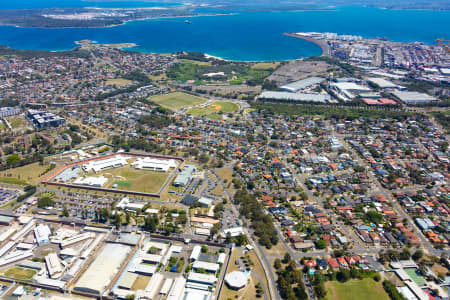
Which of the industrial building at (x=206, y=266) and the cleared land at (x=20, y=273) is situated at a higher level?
the cleared land at (x=20, y=273)

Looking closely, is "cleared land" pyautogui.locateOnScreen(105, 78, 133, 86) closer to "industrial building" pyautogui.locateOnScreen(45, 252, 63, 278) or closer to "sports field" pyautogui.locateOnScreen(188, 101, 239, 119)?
"sports field" pyautogui.locateOnScreen(188, 101, 239, 119)

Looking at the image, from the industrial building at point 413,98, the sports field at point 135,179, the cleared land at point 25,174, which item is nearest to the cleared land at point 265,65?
the industrial building at point 413,98

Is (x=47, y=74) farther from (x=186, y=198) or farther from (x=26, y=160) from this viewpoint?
(x=186, y=198)

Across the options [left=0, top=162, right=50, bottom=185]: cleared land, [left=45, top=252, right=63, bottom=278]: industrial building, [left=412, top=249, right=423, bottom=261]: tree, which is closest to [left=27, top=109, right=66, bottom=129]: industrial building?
[left=0, top=162, right=50, bottom=185]: cleared land

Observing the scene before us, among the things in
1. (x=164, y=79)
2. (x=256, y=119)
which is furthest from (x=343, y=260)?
(x=164, y=79)

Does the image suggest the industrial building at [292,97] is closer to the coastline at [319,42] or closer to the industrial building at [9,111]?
the industrial building at [9,111]
